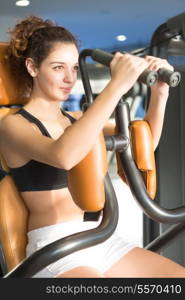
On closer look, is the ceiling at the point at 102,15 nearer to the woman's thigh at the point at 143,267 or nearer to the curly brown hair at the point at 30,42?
the curly brown hair at the point at 30,42

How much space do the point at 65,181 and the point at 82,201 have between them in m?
0.25

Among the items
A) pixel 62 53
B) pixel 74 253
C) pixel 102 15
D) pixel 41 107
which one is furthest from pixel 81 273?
pixel 102 15

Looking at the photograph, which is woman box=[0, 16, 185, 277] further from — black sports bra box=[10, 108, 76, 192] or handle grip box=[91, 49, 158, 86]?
handle grip box=[91, 49, 158, 86]

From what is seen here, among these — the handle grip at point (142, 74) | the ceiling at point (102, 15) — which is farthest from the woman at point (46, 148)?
the ceiling at point (102, 15)

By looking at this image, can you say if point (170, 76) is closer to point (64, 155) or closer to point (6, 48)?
point (64, 155)

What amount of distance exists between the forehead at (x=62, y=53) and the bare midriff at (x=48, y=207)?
0.35m

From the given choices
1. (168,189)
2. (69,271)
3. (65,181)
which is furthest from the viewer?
(168,189)

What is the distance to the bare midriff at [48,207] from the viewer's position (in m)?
1.19

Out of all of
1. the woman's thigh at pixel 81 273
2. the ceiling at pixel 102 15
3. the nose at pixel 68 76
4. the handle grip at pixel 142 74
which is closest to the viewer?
the handle grip at pixel 142 74

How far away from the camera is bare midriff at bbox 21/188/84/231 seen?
1186 mm

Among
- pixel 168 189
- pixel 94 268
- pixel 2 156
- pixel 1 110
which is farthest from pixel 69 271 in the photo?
A: pixel 168 189

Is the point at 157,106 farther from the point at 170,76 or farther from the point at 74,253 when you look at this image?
the point at 74,253

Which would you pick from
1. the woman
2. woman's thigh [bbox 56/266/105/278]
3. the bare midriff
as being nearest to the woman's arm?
the woman

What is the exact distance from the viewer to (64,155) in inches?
38.6
